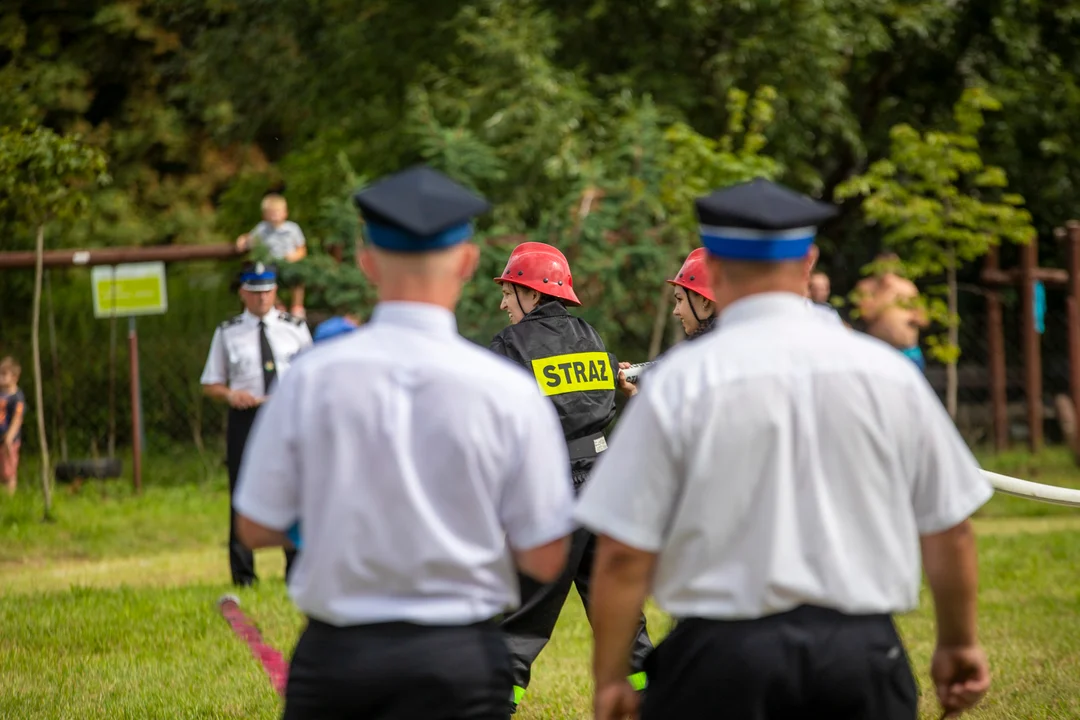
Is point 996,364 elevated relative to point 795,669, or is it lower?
lower

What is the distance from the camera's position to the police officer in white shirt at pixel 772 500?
276cm

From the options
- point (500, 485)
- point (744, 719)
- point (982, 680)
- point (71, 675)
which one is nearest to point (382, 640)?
point (500, 485)

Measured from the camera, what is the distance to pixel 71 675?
6.82m

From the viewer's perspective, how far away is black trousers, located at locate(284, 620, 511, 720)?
9.13 ft

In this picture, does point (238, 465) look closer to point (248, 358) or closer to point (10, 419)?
point (248, 358)

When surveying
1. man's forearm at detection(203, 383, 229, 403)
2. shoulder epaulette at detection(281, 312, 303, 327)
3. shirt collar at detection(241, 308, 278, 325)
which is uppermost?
shirt collar at detection(241, 308, 278, 325)

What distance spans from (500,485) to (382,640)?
0.39 metres

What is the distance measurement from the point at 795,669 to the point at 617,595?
0.39 meters

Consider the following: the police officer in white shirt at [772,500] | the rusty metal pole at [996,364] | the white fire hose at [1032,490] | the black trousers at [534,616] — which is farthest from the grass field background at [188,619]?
the police officer in white shirt at [772,500]

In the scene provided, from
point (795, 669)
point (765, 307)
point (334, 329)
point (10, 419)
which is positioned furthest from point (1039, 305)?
point (795, 669)

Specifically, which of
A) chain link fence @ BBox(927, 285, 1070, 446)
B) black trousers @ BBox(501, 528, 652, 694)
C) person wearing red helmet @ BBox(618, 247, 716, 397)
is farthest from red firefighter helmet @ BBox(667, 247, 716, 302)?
chain link fence @ BBox(927, 285, 1070, 446)

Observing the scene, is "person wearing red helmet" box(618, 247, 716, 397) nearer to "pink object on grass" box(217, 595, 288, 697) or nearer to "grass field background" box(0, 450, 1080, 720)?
"grass field background" box(0, 450, 1080, 720)

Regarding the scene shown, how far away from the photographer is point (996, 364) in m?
16.7

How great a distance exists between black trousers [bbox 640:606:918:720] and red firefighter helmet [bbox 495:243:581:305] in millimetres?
3193
